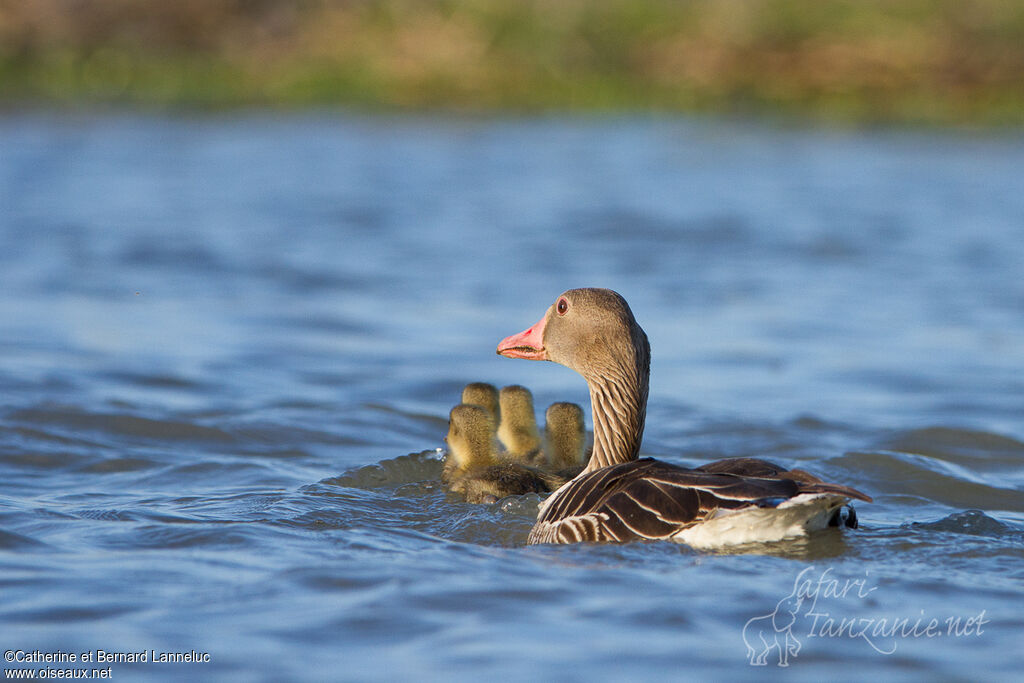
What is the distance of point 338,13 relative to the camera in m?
30.1

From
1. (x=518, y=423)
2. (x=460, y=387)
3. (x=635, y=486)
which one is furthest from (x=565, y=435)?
(x=460, y=387)

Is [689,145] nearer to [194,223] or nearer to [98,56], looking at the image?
[194,223]

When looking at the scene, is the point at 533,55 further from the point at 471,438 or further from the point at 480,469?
the point at 480,469

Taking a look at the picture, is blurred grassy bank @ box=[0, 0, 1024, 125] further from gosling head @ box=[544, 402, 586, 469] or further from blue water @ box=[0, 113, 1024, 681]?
gosling head @ box=[544, 402, 586, 469]

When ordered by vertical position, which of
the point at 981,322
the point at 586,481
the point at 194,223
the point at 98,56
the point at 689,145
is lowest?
the point at 586,481

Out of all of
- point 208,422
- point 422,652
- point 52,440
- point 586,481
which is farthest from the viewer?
point 208,422

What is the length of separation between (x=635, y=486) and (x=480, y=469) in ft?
5.06

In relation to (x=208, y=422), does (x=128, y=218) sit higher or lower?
higher

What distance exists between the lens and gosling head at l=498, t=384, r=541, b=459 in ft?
26.5

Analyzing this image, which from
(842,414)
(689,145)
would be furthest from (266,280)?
(689,145)

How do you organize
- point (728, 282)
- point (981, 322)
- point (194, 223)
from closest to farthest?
point (981, 322)
point (728, 282)
point (194, 223)

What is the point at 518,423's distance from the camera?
8.12 meters

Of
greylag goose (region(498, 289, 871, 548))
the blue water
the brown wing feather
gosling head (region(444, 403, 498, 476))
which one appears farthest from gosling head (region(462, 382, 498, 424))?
the brown wing feather

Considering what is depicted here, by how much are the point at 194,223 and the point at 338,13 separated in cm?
1427
